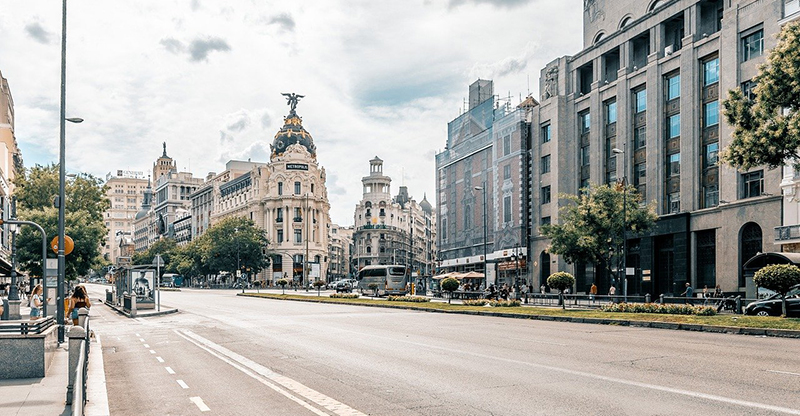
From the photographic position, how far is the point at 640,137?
54375 mm

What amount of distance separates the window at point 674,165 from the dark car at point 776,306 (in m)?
21.9

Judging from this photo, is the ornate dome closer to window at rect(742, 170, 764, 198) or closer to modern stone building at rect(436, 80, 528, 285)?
modern stone building at rect(436, 80, 528, 285)

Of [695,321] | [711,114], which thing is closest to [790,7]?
[711,114]

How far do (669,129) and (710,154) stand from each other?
487cm

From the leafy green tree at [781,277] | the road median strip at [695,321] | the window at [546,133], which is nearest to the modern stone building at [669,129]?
the window at [546,133]

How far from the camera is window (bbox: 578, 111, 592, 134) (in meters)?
61.9

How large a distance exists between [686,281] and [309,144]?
95421mm

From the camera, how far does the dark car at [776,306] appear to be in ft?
87.5

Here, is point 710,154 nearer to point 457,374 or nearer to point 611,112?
point 611,112

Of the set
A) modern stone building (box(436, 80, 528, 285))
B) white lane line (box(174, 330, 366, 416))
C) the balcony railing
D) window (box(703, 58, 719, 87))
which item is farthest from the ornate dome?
white lane line (box(174, 330, 366, 416))

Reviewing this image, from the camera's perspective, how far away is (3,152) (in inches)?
2201

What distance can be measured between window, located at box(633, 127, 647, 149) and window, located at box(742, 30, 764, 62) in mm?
11574

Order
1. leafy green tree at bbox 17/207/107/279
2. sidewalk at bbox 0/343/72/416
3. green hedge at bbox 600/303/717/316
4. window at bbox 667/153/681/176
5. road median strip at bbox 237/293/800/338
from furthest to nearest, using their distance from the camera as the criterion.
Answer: leafy green tree at bbox 17/207/107/279
window at bbox 667/153/681/176
green hedge at bbox 600/303/717/316
road median strip at bbox 237/293/800/338
sidewalk at bbox 0/343/72/416

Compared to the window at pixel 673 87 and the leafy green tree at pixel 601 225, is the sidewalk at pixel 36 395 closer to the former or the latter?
the leafy green tree at pixel 601 225
